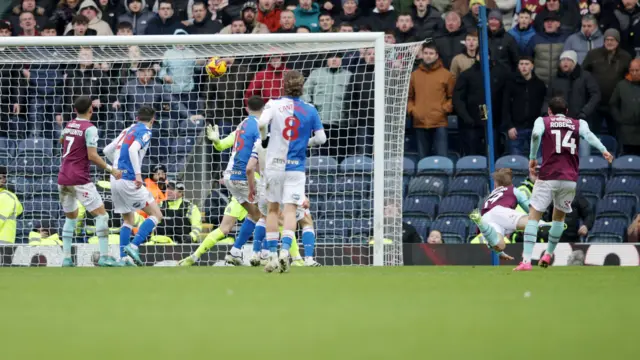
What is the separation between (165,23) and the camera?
19359 mm

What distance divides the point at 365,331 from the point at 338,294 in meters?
2.61

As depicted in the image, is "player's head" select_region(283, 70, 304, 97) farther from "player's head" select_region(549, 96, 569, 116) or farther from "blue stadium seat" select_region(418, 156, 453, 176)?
"blue stadium seat" select_region(418, 156, 453, 176)

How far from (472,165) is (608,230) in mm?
2299

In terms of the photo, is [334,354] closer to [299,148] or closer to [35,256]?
[299,148]

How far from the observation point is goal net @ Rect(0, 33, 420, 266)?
1600 cm

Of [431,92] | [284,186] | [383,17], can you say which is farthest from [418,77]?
[284,186]

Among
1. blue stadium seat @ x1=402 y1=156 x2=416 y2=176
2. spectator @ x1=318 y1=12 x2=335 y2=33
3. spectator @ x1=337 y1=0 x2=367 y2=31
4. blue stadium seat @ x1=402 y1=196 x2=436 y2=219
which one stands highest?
spectator @ x1=337 y1=0 x2=367 y2=31

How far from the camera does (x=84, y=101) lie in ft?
48.1

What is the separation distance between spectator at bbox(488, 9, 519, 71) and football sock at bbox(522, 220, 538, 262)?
5.63 metres

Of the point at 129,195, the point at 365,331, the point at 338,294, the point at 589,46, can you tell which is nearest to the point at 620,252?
the point at 589,46

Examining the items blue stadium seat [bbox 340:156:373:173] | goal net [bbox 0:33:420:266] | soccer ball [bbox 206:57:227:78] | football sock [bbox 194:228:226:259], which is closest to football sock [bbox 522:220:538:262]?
goal net [bbox 0:33:420:266]

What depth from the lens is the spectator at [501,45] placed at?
1825cm

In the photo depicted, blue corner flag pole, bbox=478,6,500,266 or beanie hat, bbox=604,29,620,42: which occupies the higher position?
beanie hat, bbox=604,29,620,42

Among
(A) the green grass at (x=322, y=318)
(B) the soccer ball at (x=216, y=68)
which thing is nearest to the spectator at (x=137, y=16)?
(B) the soccer ball at (x=216, y=68)
